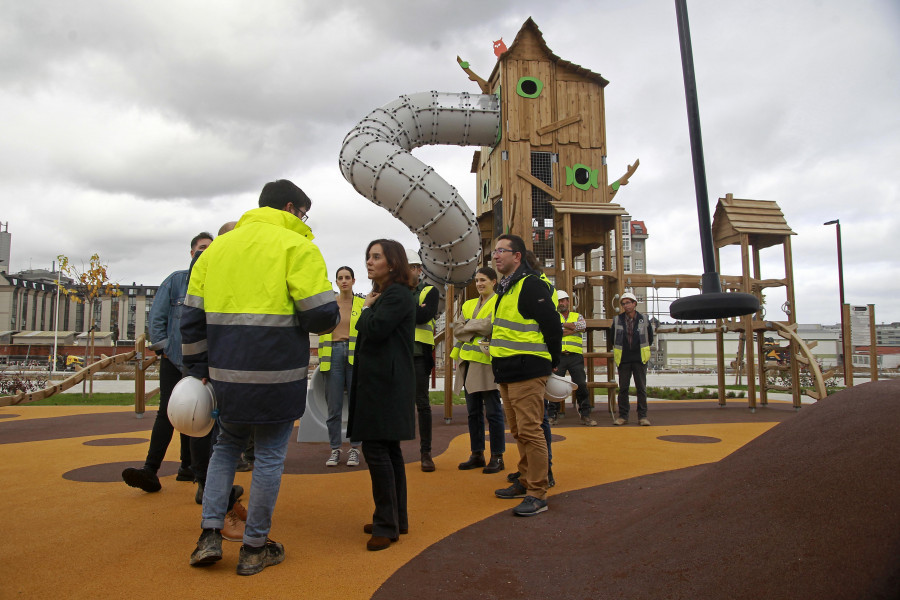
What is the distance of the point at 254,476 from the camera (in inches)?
115

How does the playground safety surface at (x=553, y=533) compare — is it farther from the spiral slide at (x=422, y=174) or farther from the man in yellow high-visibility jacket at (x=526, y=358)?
the spiral slide at (x=422, y=174)

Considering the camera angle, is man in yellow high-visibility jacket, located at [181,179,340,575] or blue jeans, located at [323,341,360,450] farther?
blue jeans, located at [323,341,360,450]

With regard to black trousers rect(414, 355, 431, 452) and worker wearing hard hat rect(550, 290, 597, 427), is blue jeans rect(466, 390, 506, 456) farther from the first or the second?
worker wearing hard hat rect(550, 290, 597, 427)

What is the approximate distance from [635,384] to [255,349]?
23.1 ft

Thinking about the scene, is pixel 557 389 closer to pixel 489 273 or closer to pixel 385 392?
pixel 385 392

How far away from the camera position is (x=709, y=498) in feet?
9.41

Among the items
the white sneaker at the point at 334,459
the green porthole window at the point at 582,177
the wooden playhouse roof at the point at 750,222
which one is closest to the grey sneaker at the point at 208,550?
the white sneaker at the point at 334,459

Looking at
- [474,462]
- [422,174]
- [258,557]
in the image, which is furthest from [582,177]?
[258,557]

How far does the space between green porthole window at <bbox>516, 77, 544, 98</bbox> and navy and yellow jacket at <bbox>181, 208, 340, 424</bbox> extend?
33.9 feet

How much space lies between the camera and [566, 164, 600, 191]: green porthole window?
39.7ft

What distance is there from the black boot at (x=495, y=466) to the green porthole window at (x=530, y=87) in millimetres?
9014

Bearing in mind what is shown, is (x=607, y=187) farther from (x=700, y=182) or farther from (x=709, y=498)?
(x=700, y=182)

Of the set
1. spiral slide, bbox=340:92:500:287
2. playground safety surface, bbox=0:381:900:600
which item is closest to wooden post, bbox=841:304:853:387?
spiral slide, bbox=340:92:500:287

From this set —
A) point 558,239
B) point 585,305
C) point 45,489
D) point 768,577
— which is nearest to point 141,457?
point 45,489
